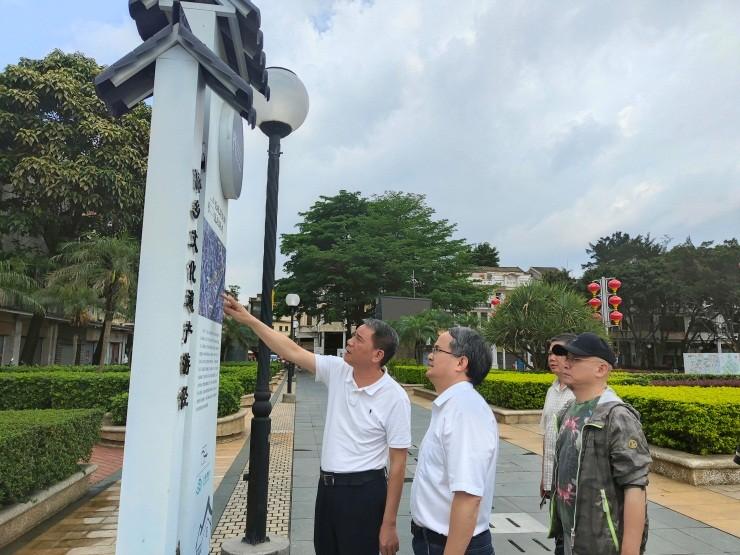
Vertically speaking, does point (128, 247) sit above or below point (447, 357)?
above

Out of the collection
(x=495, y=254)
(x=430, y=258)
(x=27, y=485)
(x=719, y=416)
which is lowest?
(x=27, y=485)

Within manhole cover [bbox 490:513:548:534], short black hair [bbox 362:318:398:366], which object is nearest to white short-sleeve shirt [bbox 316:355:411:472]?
short black hair [bbox 362:318:398:366]

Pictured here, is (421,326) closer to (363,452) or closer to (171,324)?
(363,452)

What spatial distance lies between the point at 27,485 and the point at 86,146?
19836mm

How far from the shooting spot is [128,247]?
15.3m

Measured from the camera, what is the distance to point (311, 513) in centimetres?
507

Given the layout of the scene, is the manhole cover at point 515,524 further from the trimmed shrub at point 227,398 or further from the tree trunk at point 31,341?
the tree trunk at point 31,341

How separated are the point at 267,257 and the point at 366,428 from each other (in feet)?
6.66

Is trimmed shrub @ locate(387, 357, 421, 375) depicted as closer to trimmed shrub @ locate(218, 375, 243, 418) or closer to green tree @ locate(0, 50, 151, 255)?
green tree @ locate(0, 50, 151, 255)

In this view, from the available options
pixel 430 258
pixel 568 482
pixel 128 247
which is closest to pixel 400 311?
pixel 430 258

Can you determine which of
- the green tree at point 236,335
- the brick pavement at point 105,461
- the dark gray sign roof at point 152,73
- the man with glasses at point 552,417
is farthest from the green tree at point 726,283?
the dark gray sign roof at point 152,73

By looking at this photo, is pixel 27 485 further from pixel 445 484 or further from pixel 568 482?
pixel 568 482

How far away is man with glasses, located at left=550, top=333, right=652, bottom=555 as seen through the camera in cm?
195

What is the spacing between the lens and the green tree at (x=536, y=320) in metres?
15.9
